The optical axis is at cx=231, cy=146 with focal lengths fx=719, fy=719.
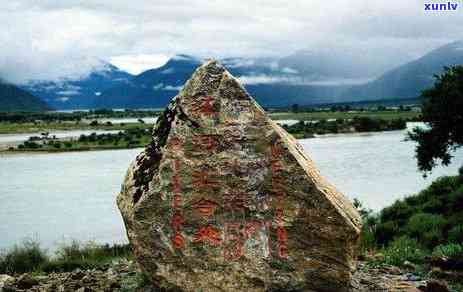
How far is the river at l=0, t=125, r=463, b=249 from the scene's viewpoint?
29.1 metres

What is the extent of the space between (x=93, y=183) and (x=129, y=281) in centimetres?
3211

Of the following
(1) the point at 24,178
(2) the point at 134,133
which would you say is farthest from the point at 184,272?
(2) the point at 134,133

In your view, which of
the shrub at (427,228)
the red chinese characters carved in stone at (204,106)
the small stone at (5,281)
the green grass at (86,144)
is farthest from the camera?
the green grass at (86,144)

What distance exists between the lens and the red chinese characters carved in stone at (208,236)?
10.5 meters

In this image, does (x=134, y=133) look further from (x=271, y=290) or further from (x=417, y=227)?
(x=271, y=290)

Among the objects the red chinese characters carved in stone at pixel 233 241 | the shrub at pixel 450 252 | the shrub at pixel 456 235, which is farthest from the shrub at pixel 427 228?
the red chinese characters carved in stone at pixel 233 241

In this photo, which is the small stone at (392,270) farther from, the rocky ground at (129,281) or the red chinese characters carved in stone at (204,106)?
the red chinese characters carved in stone at (204,106)

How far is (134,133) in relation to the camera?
→ 85500 millimetres

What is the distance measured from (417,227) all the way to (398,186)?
17.3m

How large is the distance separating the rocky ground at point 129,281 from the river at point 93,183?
438 inches

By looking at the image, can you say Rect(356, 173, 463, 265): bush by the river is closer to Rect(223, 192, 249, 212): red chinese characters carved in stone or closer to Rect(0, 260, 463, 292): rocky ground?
Rect(0, 260, 463, 292): rocky ground

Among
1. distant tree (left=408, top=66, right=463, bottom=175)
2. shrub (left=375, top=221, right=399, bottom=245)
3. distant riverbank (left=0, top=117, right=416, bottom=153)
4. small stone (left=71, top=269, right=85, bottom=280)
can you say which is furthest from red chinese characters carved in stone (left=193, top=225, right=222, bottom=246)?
distant riverbank (left=0, top=117, right=416, bottom=153)


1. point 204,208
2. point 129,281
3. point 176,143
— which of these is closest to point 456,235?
point 129,281

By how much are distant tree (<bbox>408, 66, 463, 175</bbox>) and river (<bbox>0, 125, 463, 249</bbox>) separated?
3243 mm
